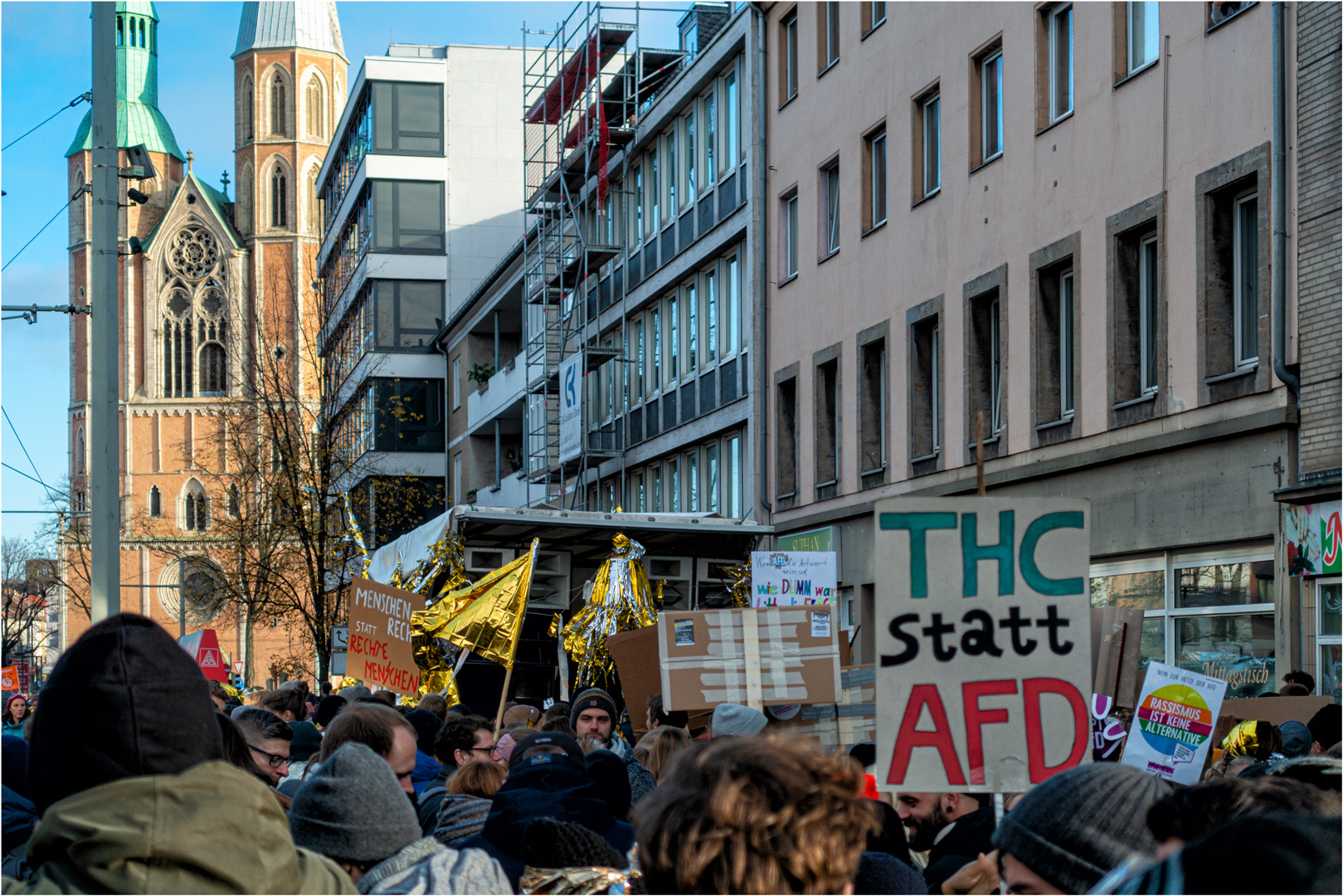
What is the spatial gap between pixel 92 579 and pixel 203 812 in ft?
27.7

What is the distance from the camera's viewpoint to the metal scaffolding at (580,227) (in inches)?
1431

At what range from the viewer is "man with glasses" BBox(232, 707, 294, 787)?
23.8ft

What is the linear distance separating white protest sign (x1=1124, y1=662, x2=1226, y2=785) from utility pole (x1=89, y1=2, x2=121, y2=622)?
637cm

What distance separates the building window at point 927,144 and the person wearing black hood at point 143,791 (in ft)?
66.8

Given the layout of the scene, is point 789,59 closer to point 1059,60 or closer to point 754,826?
point 1059,60

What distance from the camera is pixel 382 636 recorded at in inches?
567

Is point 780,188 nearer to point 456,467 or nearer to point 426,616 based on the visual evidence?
point 426,616

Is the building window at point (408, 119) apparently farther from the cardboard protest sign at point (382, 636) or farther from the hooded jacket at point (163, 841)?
the hooded jacket at point (163, 841)

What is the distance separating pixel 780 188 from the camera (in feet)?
92.9

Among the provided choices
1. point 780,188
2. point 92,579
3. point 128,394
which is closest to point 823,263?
point 780,188

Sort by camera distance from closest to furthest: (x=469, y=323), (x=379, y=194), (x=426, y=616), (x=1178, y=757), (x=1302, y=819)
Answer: (x=1302, y=819) < (x=1178, y=757) < (x=426, y=616) < (x=469, y=323) < (x=379, y=194)

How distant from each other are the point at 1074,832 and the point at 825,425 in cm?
2336

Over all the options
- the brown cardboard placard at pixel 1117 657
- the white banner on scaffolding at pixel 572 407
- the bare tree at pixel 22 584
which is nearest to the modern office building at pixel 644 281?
the white banner on scaffolding at pixel 572 407

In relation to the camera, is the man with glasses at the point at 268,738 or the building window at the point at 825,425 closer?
the man with glasses at the point at 268,738
